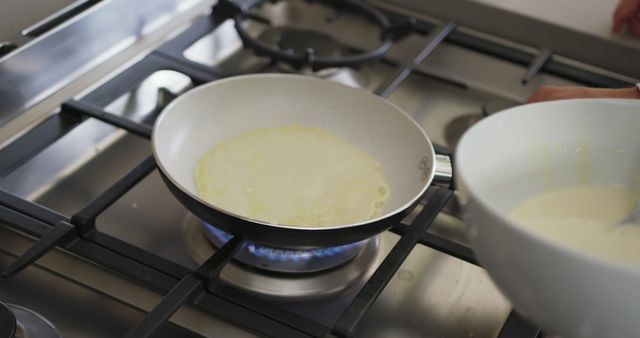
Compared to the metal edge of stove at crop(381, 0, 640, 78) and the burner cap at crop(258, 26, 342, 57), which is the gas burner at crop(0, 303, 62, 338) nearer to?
the burner cap at crop(258, 26, 342, 57)

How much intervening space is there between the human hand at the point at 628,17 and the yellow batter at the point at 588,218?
40cm

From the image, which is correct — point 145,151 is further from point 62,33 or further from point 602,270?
point 602,270

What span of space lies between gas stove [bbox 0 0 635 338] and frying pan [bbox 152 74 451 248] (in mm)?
28

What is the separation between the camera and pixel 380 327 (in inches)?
24.5

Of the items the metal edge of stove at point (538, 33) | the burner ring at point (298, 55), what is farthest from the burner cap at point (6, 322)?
the metal edge of stove at point (538, 33)

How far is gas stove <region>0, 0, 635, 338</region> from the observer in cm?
60

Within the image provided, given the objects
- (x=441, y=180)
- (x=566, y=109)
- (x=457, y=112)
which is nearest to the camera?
(x=566, y=109)

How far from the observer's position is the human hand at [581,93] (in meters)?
0.64

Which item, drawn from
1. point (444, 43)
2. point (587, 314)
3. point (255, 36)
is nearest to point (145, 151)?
point (255, 36)

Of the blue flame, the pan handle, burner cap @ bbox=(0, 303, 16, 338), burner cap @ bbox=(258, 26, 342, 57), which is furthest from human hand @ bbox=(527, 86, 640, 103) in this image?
burner cap @ bbox=(0, 303, 16, 338)

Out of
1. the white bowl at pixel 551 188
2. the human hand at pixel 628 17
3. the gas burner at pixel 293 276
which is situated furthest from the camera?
the human hand at pixel 628 17

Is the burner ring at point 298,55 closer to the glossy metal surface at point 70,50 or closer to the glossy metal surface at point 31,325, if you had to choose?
the glossy metal surface at point 70,50

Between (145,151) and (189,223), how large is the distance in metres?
0.11

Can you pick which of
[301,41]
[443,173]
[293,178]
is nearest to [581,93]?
[443,173]
